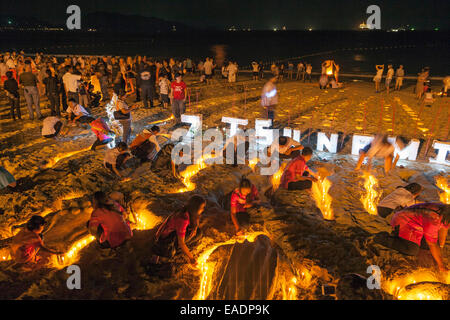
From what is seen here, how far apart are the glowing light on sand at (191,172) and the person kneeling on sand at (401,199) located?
13.0 ft

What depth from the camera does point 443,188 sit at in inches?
279

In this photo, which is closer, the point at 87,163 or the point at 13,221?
the point at 13,221

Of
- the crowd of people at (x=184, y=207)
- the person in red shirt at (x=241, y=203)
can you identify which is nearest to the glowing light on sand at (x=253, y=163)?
the crowd of people at (x=184, y=207)

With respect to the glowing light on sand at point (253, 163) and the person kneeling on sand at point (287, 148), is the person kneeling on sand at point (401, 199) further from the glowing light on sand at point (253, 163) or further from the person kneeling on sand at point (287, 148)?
the glowing light on sand at point (253, 163)

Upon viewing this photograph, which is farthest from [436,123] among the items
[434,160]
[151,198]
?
[151,198]

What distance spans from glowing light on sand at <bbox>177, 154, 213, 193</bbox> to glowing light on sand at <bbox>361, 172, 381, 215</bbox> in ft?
12.5

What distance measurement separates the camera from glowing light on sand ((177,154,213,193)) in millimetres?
6944

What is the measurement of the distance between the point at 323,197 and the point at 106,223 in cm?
455

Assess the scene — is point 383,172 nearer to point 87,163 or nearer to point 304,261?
point 304,261

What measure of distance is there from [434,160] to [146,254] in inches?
310

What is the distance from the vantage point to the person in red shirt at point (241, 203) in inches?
200

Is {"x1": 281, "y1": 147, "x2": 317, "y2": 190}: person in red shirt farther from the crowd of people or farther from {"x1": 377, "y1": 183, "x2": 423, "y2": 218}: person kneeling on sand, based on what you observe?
{"x1": 377, "y1": 183, "x2": 423, "y2": 218}: person kneeling on sand

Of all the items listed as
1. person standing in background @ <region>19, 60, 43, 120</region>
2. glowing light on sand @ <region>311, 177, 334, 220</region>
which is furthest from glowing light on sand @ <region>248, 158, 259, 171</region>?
person standing in background @ <region>19, 60, 43, 120</region>

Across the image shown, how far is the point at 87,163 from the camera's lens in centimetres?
769
